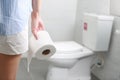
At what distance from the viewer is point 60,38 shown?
275 cm

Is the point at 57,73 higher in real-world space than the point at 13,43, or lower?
lower

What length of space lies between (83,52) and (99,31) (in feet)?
0.82

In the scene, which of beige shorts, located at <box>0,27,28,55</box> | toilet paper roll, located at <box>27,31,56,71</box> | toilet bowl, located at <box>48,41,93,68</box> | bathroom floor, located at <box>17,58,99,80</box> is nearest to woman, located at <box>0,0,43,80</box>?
beige shorts, located at <box>0,27,28,55</box>

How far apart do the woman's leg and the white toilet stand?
3.53ft

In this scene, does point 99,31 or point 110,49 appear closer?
point 99,31

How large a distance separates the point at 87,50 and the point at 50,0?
3.23ft

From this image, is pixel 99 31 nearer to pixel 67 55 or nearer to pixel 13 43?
pixel 67 55

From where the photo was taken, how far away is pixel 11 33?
2.05 feet

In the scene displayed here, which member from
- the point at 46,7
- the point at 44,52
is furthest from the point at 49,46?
the point at 46,7

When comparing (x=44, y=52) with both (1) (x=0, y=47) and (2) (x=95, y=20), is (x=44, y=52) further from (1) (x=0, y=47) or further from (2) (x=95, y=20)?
(2) (x=95, y=20)

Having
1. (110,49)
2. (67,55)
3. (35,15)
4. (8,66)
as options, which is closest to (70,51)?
(67,55)

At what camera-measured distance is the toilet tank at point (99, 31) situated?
5.84 feet

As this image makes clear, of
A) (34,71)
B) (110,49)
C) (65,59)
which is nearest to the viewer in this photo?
(65,59)

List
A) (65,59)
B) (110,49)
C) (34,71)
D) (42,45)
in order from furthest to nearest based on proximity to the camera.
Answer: (34,71) → (110,49) → (65,59) → (42,45)
